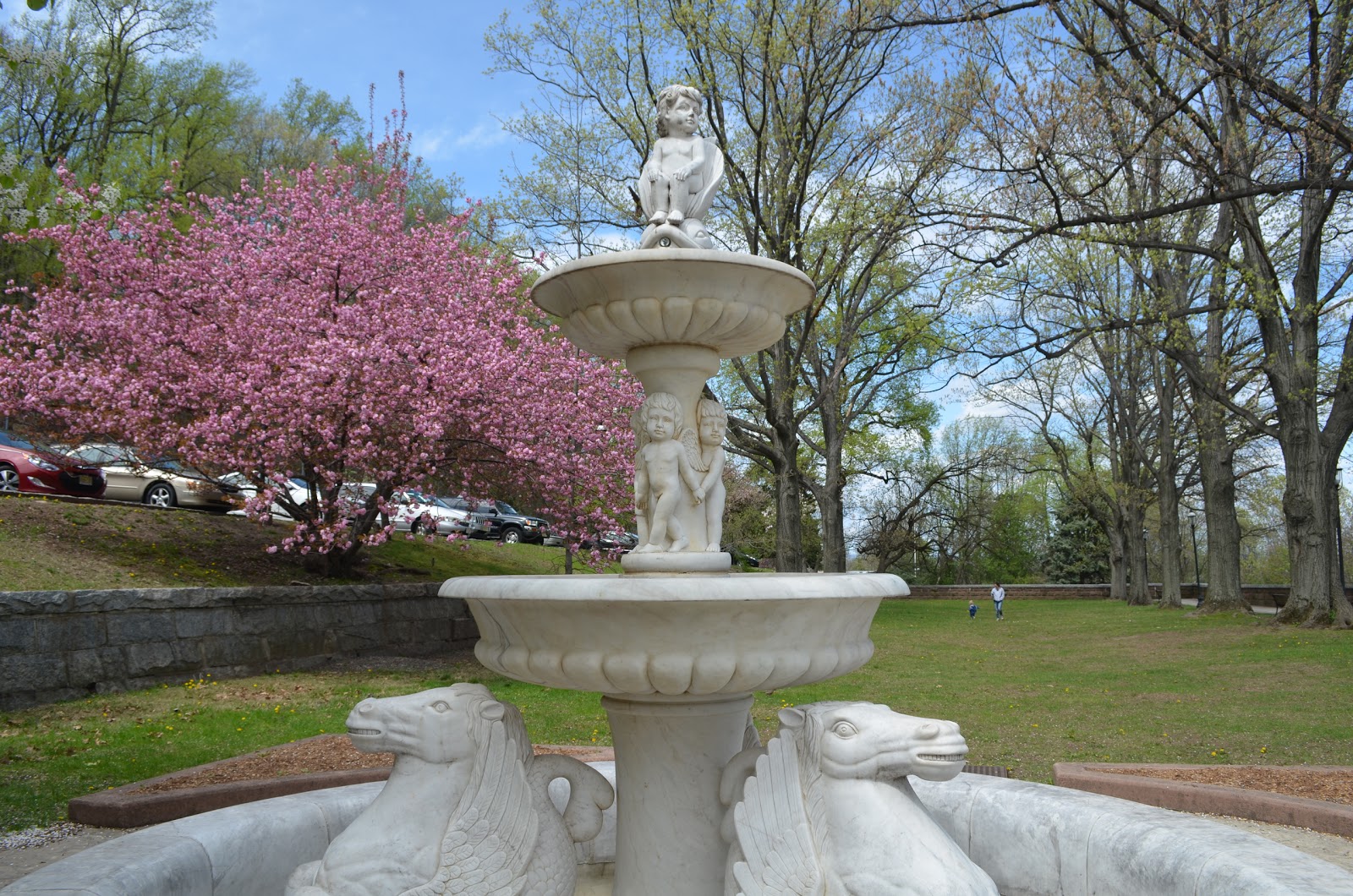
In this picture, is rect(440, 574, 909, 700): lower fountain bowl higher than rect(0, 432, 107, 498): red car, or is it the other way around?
rect(0, 432, 107, 498): red car

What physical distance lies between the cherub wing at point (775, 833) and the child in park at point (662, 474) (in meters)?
1.74

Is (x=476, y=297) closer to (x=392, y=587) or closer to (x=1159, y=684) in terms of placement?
(x=392, y=587)

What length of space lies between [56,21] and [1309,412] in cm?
3263

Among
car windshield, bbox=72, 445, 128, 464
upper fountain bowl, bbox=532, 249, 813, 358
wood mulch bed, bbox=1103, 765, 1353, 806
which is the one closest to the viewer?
A: upper fountain bowl, bbox=532, 249, 813, 358

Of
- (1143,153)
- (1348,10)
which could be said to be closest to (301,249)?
(1143,153)

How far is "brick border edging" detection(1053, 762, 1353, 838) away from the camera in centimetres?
484

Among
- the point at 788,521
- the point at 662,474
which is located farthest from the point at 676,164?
the point at 788,521

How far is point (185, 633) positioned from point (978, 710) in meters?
9.11

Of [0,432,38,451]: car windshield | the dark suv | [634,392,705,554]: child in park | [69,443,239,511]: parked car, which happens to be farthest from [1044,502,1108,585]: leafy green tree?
[634,392,705,554]: child in park

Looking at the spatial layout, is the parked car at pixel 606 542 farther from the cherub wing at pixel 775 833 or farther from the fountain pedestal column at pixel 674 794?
the cherub wing at pixel 775 833

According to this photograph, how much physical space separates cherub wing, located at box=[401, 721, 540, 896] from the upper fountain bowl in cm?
187

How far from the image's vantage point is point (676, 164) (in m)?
4.98

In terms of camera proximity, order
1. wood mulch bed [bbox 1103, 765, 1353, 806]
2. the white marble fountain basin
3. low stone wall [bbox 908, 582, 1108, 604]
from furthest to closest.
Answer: low stone wall [bbox 908, 582, 1108, 604], wood mulch bed [bbox 1103, 765, 1353, 806], the white marble fountain basin

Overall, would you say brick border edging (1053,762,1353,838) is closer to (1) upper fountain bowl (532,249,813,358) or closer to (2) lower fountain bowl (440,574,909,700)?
(2) lower fountain bowl (440,574,909,700)
